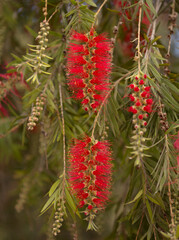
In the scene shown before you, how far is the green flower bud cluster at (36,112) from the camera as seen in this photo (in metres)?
0.92

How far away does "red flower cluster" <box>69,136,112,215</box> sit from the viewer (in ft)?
2.98

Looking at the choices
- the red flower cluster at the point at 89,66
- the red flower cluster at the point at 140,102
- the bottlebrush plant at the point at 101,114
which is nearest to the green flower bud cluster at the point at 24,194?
the bottlebrush plant at the point at 101,114

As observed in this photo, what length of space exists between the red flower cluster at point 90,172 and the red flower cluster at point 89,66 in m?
0.11

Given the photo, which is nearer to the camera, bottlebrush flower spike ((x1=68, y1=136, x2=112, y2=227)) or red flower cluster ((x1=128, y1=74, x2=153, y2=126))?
red flower cluster ((x1=128, y1=74, x2=153, y2=126))

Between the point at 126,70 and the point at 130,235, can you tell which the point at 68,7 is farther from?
the point at 130,235

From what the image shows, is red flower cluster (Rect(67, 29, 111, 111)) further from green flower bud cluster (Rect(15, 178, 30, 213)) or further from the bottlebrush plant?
green flower bud cluster (Rect(15, 178, 30, 213))

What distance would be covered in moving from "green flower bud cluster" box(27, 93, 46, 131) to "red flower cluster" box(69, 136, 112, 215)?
14cm

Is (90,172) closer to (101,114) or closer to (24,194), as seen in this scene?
(101,114)

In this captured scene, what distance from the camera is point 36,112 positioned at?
959mm

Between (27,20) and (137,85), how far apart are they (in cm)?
101

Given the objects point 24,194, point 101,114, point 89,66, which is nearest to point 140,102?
point 89,66

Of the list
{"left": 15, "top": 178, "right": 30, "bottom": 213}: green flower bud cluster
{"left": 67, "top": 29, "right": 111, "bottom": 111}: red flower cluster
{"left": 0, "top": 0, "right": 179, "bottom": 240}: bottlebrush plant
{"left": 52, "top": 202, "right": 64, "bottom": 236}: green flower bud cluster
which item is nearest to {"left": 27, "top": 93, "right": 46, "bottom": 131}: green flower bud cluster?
{"left": 0, "top": 0, "right": 179, "bottom": 240}: bottlebrush plant

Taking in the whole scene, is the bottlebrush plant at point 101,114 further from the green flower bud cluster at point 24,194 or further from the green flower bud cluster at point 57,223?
the green flower bud cluster at point 24,194

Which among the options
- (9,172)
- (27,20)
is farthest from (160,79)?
(9,172)
